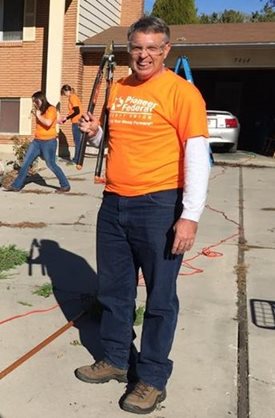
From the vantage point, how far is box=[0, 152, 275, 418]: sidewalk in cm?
308

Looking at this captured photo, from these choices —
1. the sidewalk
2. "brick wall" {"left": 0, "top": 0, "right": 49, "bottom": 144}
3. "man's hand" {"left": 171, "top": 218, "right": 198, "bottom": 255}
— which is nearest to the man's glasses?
"man's hand" {"left": 171, "top": 218, "right": 198, "bottom": 255}

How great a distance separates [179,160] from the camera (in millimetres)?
2895

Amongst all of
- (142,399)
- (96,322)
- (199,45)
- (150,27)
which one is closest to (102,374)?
(142,399)

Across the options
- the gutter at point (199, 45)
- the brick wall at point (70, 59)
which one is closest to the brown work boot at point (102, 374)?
the gutter at point (199, 45)

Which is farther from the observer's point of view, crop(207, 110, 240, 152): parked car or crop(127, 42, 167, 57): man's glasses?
crop(207, 110, 240, 152): parked car

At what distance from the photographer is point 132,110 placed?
289 cm

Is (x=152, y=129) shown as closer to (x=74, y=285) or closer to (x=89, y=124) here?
(x=89, y=124)

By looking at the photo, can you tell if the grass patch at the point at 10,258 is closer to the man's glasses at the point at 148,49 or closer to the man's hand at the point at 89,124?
the man's hand at the point at 89,124

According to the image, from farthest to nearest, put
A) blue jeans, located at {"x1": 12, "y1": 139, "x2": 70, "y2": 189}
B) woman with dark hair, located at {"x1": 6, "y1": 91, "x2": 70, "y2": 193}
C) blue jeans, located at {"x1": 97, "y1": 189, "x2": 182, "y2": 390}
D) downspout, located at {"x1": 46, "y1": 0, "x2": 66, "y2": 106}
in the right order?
downspout, located at {"x1": 46, "y1": 0, "x2": 66, "y2": 106} < blue jeans, located at {"x1": 12, "y1": 139, "x2": 70, "y2": 189} < woman with dark hair, located at {"x1": 6, "y1": 91, "x2": 70, "y2": 193} < blue jeans, located at {"x1": 97, "y1": 189, "x2": 182, "y2": 390}

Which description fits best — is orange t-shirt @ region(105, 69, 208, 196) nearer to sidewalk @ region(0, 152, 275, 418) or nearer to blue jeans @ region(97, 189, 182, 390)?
blue jeans @ region(97, 189, 182, 390)

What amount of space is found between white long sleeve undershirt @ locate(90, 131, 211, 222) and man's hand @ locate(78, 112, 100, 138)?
60 cm

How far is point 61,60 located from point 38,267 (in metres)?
11.5

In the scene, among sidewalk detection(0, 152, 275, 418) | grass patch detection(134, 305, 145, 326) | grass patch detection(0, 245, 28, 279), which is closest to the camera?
sidewalk detection(0, 152, 275, 418)

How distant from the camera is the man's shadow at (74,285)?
3.97m
